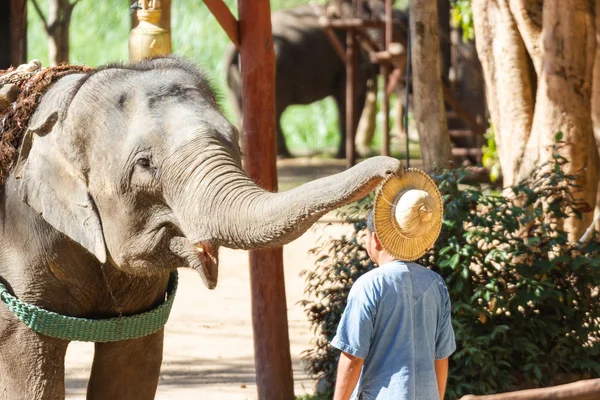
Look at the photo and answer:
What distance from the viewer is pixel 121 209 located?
3.86 meters

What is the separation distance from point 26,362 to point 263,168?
215cm

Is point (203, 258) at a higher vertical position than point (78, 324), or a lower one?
higher

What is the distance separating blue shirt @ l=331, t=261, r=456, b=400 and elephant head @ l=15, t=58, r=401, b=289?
0.65 m

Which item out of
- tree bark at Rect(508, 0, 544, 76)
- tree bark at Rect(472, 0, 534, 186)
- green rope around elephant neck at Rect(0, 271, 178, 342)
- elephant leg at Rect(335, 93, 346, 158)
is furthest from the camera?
elephant leg at Rect(335, 93, 346, 158)

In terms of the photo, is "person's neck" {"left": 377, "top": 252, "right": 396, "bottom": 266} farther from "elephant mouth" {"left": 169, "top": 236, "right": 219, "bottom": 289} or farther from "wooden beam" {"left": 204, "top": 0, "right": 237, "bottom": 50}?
"wooden beam" {"left": 204, "top": 0, "right": 237, "bottom": 50}

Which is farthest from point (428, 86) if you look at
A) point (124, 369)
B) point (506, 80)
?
point (124, 369)

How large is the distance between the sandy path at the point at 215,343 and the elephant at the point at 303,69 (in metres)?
8.43

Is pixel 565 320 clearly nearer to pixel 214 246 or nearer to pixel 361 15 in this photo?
pixel 214 246

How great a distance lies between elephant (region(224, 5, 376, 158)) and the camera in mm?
19359

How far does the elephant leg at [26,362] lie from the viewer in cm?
415

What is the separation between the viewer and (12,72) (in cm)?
443

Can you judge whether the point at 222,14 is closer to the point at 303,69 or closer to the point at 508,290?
the point at 508,290

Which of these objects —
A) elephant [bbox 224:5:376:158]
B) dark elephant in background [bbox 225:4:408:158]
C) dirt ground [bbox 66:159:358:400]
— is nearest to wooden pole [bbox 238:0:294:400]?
dirt ground [bbox 66:159:358:400]

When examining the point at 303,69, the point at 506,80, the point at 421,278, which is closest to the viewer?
the point at 421,278
